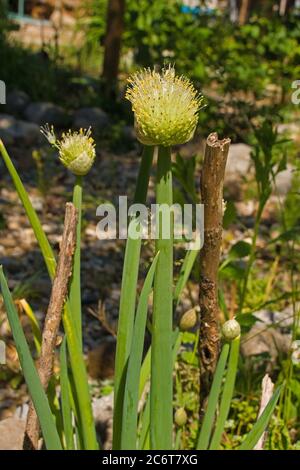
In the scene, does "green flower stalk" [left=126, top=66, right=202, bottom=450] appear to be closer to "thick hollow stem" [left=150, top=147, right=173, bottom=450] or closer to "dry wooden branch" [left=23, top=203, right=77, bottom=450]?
"thick hollow stem" [left=150, top=147, right=173, bottom=450]

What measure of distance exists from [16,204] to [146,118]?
10.9 ft

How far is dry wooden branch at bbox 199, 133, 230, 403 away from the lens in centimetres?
146

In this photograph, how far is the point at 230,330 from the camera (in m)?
1.58

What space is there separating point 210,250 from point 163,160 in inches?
16.0

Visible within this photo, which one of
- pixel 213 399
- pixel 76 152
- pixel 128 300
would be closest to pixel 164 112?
pixel 76 152

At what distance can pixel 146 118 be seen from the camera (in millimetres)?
1248

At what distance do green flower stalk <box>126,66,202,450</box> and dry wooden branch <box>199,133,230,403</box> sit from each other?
0.48 ft

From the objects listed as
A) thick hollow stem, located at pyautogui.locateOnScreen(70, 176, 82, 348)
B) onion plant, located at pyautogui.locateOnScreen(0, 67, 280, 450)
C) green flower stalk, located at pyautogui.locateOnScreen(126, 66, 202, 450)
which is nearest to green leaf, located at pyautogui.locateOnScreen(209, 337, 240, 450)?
onion plant, located at pyautogui.locateOnScreen(0, 67, 280, 450)

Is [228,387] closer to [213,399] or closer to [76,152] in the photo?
[213,399]

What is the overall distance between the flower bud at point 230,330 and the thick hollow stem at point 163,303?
212 mm

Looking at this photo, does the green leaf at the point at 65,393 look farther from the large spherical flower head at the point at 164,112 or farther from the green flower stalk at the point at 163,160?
the large spherical flower head at the point at 164,112

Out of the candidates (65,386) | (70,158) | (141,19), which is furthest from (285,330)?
(141,19)

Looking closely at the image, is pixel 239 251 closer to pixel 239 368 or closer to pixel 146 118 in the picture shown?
Answer: pixel 239 368

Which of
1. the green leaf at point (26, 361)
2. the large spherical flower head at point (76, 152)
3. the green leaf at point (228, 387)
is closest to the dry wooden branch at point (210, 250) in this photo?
the green leaf at point (228, 387)
